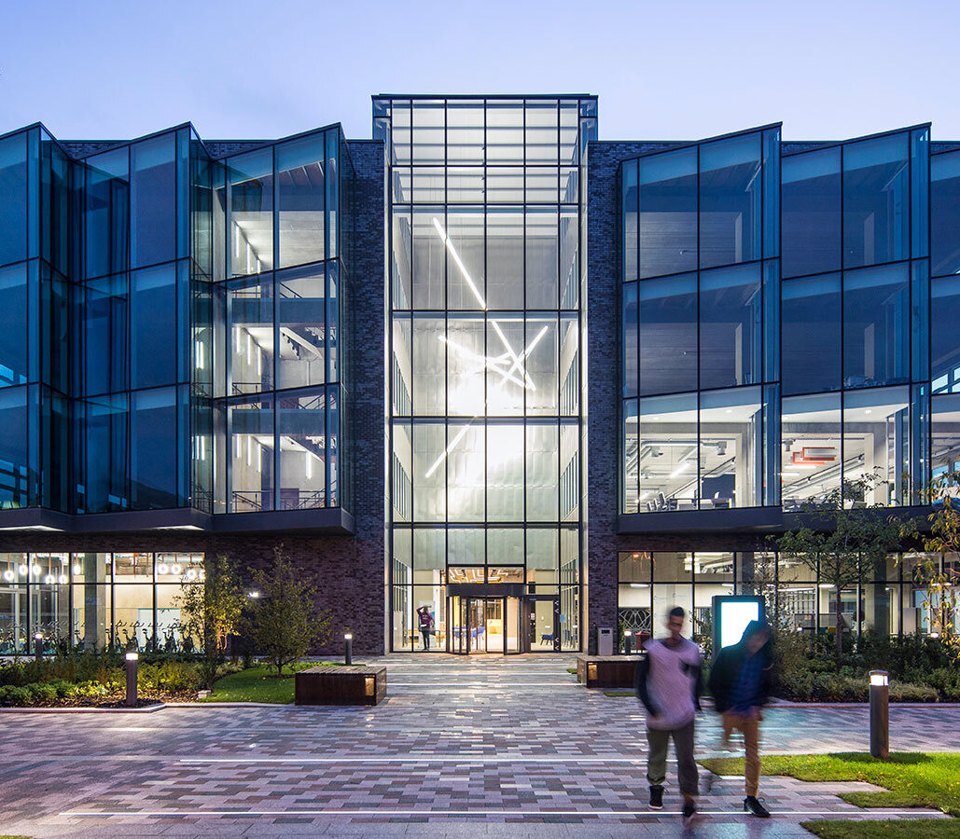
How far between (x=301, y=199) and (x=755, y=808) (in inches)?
962

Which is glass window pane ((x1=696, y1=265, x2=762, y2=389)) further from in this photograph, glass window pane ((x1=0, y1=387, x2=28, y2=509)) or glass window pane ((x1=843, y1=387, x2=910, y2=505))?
glass window pane ((x1=0, y1=387, x2=28, y2=509))

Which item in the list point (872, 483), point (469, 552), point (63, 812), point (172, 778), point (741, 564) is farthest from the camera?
point (469, 552)

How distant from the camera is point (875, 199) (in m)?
28.7

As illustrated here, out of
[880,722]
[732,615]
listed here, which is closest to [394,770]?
[880,722]

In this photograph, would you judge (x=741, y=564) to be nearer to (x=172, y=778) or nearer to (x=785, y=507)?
(x=785, y=507)

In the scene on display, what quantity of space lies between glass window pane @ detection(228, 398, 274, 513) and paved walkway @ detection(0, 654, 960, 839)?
10862 millimetres

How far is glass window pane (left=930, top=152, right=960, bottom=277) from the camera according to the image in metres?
28.7

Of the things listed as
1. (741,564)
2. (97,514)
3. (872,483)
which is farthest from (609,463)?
(97,514)

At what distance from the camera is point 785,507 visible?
92.0 feet

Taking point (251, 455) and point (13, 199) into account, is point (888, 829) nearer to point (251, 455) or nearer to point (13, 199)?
point (251, 455)

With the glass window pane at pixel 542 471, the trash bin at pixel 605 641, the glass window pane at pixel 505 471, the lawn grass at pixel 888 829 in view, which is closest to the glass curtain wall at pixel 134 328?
the glass window pane at pixel 505 471

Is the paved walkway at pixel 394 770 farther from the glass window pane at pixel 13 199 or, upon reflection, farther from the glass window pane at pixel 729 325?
the glass window pane at pixel 13 199

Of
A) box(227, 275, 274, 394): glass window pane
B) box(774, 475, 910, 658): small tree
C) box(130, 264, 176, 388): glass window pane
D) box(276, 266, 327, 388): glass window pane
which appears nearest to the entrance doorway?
box(276, 266, 327, 388): glass window pane

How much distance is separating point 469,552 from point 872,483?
13.5 meters
